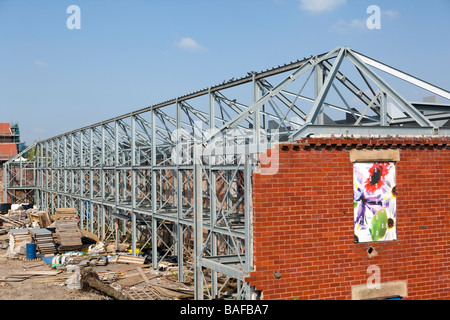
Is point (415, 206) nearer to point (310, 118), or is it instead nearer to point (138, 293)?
point (310, 118)

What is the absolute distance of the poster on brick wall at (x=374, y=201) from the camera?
1032 centimetres

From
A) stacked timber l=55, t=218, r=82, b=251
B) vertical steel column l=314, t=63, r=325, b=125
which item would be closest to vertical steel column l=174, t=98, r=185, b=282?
vertical steel column l=314, t=63, r=325, b=125

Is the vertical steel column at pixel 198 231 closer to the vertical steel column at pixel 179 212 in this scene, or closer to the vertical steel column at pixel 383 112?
the vertical steel column at pixel 179 212

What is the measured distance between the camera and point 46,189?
124 ft

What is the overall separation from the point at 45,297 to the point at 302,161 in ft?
33.3

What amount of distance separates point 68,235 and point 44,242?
1.19 metres

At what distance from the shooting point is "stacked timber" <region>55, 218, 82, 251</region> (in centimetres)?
2264

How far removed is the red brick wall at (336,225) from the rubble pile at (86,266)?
633 centimetres

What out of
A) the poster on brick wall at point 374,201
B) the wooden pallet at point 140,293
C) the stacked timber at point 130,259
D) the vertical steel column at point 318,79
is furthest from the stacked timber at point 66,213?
the poster on brick wall at point 374,201

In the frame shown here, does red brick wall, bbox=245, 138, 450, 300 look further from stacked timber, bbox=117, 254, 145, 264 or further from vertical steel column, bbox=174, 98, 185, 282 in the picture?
stacked timber, bbox=117, 254, 145, 264

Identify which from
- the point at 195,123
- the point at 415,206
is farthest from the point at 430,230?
the point at 195,123

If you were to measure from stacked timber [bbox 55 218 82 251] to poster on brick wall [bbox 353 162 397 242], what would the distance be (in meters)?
16.3

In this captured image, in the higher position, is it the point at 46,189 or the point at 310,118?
the point at 310,118
